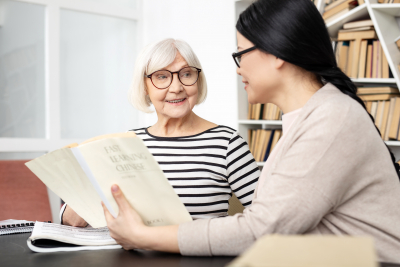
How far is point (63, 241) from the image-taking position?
37.8 inches

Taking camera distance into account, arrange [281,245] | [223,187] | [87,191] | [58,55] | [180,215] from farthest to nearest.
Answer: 1. [58,55]
2. [223,187]
3. [87,191]
4. [180,215]
5. [281,245]

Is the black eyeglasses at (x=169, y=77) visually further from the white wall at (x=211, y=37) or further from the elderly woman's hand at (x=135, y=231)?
the white wall at (x=211, y=37)

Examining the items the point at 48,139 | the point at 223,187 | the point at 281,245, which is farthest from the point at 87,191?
the point at 48,139

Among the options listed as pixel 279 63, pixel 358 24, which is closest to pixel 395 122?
pixel 358 24

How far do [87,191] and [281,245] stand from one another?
0.71 metres

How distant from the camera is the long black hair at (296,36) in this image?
0.89 meters

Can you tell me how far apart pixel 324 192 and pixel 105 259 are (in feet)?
1.53

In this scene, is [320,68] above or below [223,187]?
above

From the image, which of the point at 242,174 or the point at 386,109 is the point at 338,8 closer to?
the point at 386,109

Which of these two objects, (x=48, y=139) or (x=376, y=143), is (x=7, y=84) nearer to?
(x=48, y=139)

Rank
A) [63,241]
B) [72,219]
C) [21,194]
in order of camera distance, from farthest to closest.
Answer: [21,194]
[72,219]
[63,241]

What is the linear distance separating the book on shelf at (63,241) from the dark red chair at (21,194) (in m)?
2.20

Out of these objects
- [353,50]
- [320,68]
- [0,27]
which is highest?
[0,27]

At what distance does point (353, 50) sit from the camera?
280cm
